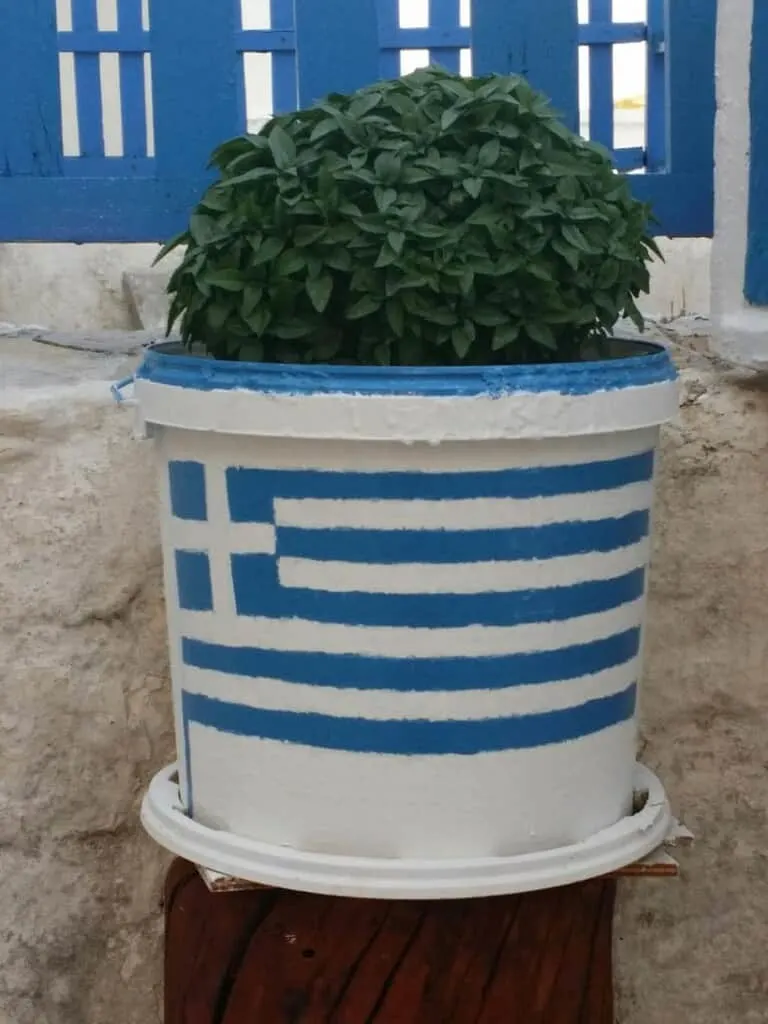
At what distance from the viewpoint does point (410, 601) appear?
1.01 meters

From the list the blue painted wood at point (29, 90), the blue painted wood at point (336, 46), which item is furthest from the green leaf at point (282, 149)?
the blue painted wood at point (29, 90)

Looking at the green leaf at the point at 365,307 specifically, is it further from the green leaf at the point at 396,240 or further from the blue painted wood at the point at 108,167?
the blue painted wood at the point at 108,167

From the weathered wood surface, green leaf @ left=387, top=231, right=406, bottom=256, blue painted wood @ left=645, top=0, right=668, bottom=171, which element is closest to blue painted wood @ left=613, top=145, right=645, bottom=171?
blue painted wood @ left=645, top=0, right=668, bottom=171

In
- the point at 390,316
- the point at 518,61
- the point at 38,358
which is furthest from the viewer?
the point at 38,358

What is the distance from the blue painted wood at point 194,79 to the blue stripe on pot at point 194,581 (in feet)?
1.72

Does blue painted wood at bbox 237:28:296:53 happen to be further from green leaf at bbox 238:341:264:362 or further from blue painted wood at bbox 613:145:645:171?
green leaf at bbox 238:341:264:362

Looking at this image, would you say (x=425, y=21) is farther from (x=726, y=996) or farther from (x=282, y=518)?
(x=726, y=996)

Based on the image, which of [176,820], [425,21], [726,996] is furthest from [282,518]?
[726,996]

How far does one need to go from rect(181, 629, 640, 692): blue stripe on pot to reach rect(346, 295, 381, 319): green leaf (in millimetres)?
252

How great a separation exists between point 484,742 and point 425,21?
2.77 ft

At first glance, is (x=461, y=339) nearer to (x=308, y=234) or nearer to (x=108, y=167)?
(x=308, y=234)

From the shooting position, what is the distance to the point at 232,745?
3.57ft

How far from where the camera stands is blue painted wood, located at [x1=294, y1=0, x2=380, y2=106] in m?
1.41

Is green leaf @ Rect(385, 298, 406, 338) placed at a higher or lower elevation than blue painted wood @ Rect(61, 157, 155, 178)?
lower
